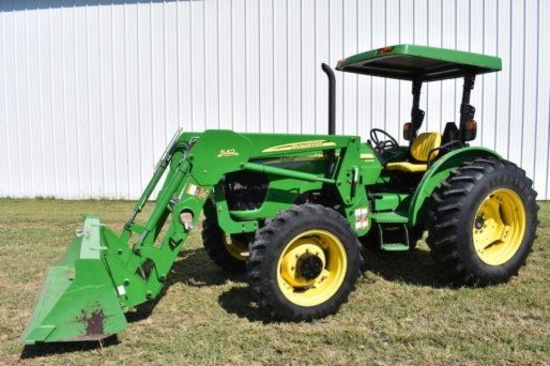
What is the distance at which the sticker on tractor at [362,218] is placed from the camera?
15.1 feet

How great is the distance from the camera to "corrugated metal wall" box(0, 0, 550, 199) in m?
9.74

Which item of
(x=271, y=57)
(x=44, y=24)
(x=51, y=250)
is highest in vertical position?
(x=44, y=24)

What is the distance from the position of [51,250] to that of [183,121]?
4.85 meters

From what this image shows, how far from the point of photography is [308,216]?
12.7 ft

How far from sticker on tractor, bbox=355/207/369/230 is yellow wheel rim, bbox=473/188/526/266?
3.18 ft

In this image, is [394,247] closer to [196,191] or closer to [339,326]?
[339,326]

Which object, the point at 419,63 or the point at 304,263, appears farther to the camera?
the point at 419,63

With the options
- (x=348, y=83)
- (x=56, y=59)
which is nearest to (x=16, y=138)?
(x=56, y=59)

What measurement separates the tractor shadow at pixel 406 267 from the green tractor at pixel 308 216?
260 mm

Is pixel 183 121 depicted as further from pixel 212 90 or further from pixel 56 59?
pixel 56 59

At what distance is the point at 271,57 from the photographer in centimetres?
1023

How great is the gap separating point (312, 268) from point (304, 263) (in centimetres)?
7

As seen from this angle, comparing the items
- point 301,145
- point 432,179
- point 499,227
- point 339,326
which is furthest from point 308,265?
point 499,227

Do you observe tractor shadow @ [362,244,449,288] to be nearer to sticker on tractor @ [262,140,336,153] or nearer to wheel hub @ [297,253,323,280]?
wheel hub @ [297,253,323,280]
